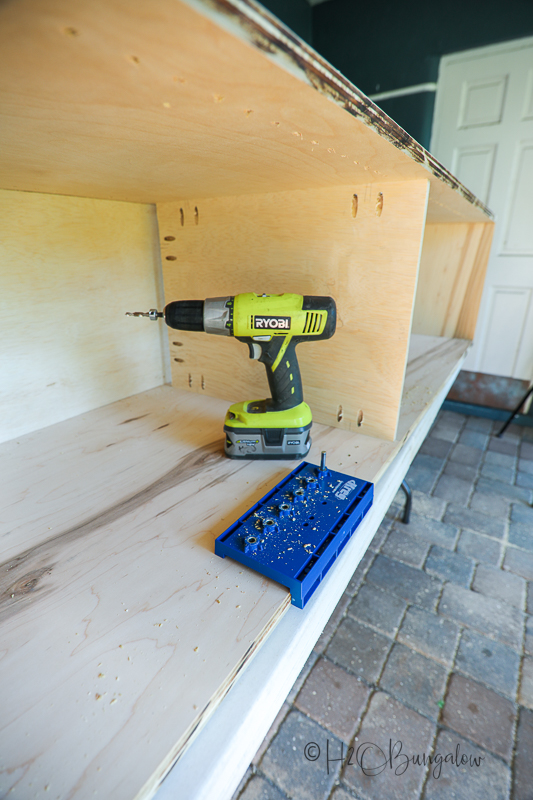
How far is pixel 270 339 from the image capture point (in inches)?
32.4

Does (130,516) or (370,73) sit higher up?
(370,73)

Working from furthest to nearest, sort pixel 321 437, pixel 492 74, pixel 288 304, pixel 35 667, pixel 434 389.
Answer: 1. pixel 492 74
2. pixel 434 389
3. pixel 321 437
4. pixel 288 304
5. pixel 35 667

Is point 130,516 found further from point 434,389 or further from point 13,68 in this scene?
point 434,389

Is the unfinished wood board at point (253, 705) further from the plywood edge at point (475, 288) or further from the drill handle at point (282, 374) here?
the plywood edge at point (475, 288)

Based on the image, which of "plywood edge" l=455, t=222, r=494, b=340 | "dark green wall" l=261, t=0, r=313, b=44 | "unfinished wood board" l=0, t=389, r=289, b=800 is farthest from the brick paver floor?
"dark green wall" l=261, t=0, r=313, b=44

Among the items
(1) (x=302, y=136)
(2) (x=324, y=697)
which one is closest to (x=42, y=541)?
(1) (x=302, y=136)

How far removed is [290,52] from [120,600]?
62 cm

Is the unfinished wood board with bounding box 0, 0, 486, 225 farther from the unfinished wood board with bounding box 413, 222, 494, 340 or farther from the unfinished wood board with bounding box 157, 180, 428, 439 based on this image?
the unfinished wood board with bounding box 413, 222, 494, 340

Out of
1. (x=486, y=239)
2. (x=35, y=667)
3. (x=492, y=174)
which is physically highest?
(x=492, y=174)

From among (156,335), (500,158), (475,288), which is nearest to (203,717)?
(156,335)

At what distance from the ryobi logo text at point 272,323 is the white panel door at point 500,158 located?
2.20 meters

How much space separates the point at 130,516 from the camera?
68cm

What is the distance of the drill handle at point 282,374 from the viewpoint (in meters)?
0.84

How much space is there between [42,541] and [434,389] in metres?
1.18
